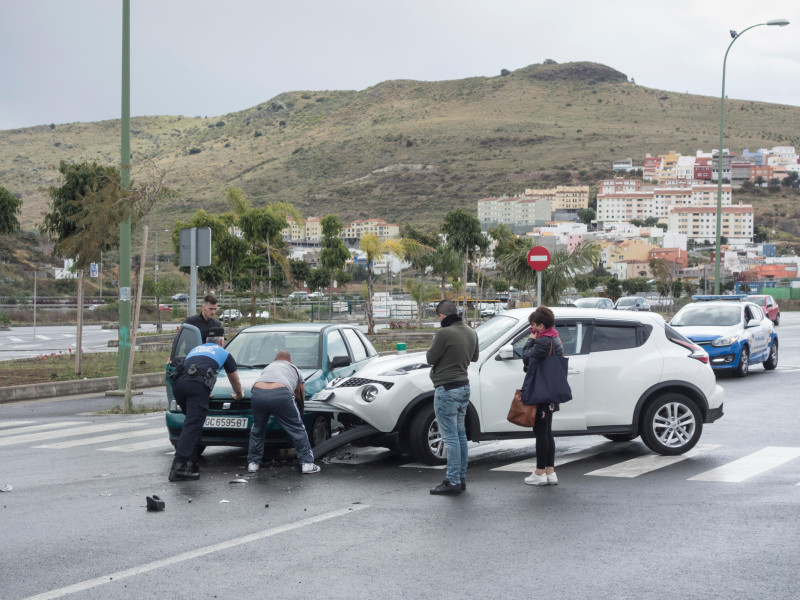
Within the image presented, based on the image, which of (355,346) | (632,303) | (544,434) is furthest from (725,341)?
(632,303)

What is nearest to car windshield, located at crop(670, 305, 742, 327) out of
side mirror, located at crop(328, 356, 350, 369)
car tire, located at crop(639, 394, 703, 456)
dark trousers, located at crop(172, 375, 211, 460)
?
car tire, located at crop(639, 394, 703, 456)

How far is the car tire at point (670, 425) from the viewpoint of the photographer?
1070 centimetres

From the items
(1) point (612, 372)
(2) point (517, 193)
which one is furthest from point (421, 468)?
(2) point (517, 193)

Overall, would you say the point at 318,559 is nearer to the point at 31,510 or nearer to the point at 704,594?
the point at 704,594

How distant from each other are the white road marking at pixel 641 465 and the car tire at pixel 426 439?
5.34ft

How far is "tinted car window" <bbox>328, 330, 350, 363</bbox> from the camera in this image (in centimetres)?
1178

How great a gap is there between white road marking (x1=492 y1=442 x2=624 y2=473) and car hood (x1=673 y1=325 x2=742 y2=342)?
9.27m

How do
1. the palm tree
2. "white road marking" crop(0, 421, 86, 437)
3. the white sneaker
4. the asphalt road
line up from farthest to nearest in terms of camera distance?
1. the palm tree
2. "white road marking" crop(0, 421, 86, 437)
3. the white sneaker
4. the asphalt road

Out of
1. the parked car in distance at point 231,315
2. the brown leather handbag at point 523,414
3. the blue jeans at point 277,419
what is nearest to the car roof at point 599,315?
the brown leather handbag at point 523,414

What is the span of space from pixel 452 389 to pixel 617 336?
3.02 metres

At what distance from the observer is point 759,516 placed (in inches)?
301

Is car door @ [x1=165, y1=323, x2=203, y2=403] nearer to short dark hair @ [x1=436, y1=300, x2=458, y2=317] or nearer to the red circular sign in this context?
short dark hair @ [x1=436, y1=300, x2=458, y2=317]

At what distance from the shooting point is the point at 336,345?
12.0 m

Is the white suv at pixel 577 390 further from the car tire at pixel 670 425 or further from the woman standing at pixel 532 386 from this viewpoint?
the woman standing at pixel 532 386
